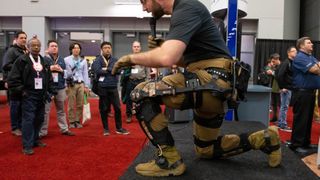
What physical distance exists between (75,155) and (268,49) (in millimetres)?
8203

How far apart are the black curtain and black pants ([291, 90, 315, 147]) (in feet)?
20.8

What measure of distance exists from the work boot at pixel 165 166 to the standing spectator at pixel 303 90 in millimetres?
2503

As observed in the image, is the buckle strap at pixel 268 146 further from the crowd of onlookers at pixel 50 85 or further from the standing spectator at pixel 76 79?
the standing spectator at pixel 76 79

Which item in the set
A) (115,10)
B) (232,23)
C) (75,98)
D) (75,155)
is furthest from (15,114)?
→ (115,10)

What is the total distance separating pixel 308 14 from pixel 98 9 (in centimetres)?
688

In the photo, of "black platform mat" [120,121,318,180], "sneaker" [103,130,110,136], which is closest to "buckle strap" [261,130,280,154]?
"black platform mat" [120,121,318,180]

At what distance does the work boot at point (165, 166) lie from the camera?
6.79 ft

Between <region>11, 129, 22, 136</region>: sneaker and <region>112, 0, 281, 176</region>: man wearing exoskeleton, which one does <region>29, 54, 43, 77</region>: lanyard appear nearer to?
<region>11, 129, 22, 136</region>: sneaker

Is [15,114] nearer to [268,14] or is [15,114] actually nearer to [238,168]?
[238,168]

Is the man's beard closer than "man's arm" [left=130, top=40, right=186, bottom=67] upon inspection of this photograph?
No

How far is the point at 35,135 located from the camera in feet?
13.5

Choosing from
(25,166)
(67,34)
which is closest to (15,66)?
(25,166)

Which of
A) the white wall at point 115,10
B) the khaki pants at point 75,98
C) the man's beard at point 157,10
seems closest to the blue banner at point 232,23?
the khaki pants at point 75,98

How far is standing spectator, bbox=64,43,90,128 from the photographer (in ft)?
17.0
